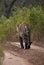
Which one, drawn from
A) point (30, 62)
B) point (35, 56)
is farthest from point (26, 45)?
point (30, 62)

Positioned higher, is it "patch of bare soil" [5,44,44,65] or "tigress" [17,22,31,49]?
"tigress" [17,22,31,49]

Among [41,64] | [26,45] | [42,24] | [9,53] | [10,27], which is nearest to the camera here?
[41,64]

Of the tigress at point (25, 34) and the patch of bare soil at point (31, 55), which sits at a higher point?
the tigress at point (25, 34)

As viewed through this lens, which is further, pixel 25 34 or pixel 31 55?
pixel 25 34

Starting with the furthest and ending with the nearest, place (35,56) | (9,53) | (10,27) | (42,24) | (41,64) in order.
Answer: (10,27) < (42,24) < (9,53) < (35,56) < (41,64)

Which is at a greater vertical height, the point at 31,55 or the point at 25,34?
the point at 25,34

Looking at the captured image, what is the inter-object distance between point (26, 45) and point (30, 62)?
3.21m

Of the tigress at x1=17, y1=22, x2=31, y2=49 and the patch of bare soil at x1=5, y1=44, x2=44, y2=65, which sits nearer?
the patch of bare soil at x1=5, y1=44, x2=44, y2=65

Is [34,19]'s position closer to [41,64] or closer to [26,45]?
[26,45]

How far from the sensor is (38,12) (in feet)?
64.7

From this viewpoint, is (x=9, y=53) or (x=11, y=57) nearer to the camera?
(x=11, y=57)

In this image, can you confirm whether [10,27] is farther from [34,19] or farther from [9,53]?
[9,53]

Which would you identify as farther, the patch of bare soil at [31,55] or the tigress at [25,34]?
the tigress at [25,34]

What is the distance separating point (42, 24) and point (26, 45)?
12.0 ft
